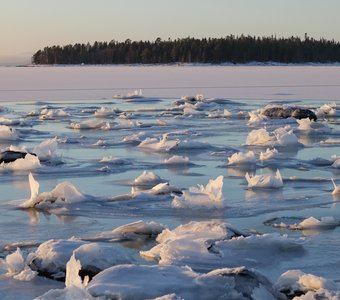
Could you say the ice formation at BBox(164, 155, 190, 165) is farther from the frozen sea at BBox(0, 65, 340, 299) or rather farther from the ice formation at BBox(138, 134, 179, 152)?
the ice formation at BBox(138, 134, 179, 152)

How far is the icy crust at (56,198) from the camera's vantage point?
5648mm

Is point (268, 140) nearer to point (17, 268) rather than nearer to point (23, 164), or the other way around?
point (23, 164)

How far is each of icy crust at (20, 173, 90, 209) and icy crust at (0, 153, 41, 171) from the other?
1.86 m

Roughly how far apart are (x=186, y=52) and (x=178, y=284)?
71.4 m

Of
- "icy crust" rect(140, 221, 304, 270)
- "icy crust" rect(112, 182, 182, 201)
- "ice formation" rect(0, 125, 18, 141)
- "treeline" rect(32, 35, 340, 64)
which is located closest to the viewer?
"icy crust" rect(140, 221, 304, 270)

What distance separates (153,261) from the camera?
4.14 meters

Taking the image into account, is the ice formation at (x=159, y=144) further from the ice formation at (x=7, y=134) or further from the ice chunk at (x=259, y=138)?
the ice formation at (x=7, y=134)

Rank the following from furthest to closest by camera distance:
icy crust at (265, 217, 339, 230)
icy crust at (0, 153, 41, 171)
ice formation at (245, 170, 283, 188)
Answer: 1. icy crust at (0, 153, 41, 171)
2. ice formation at (245, 170, 283, 188)
3. icy crust at (265, 217, 339, 230)

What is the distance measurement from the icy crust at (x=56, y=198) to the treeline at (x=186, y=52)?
66983 millimetres

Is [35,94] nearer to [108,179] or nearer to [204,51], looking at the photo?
[108,179]

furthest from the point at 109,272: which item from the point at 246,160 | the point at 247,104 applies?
the point at 247,104

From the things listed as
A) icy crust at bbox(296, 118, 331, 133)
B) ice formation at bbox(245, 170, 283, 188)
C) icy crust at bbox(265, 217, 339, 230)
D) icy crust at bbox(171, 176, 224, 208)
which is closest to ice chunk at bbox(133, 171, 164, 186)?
ice formation at bbox(245, 170, 283, 188)

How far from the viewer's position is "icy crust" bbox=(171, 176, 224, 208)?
5516mm

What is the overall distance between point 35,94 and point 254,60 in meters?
57.4
